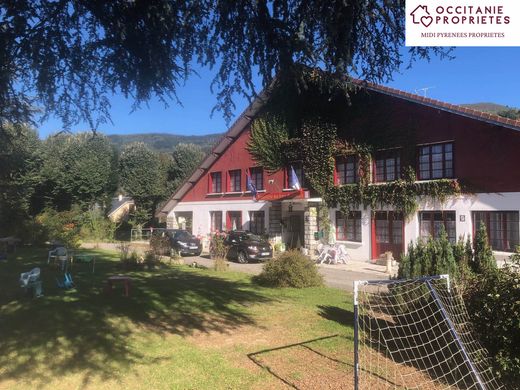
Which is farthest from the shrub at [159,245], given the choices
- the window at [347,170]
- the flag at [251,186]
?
the window at [347,170]

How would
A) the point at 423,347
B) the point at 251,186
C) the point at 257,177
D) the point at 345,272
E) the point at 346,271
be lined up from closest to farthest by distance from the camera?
the point at 423,347 < the point at 345,272 < the point at 346,271 < the point at 251,186 < the point at 257,177

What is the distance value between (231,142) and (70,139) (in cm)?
1837

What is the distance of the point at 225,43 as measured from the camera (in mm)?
7941

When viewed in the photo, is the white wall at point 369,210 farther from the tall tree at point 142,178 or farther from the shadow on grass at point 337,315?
the tall tree at point 142,178

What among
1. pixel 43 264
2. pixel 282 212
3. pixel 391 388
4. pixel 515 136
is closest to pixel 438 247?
pixel 391 388

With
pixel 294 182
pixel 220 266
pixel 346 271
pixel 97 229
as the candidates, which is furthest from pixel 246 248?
pixel 97 229

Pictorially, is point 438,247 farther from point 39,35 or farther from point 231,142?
point 231,142

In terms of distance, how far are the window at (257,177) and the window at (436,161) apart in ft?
36.1

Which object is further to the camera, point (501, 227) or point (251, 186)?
point (251, 186)

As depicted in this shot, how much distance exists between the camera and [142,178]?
42469mm

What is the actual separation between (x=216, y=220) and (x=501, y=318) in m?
27.6

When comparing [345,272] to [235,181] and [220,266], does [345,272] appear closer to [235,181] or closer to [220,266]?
[220,266]

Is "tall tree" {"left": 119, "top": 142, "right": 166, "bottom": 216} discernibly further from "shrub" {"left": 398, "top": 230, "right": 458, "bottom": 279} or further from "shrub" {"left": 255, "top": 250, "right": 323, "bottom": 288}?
"shrub" {"left": 398, "top": 230, "right": 458, "bottom": 279}

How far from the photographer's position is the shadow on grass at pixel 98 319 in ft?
20.0
